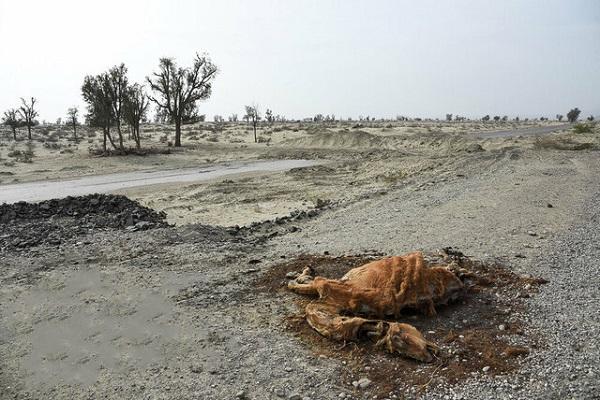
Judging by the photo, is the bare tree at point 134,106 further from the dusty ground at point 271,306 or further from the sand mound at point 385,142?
the dusty ground at point 271,306

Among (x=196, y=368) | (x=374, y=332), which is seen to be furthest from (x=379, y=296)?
(x=196, y=368)

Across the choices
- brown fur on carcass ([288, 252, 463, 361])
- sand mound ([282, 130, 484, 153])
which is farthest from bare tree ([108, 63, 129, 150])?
brown fur on carcass ([288, 252, 463, 361])

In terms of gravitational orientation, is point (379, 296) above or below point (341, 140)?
below

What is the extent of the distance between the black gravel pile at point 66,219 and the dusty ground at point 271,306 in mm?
261

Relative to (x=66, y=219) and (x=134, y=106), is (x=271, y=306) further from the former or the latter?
(x=134, y=106)

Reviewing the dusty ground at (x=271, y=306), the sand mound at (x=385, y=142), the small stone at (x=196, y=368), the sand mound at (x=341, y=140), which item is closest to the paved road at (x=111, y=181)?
the dusty ground at (x=271, y=306)

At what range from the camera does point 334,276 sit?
21.5 ft

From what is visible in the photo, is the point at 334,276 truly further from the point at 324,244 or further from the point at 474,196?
the point at 474,196

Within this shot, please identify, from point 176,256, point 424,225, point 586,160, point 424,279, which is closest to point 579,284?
point 424,279

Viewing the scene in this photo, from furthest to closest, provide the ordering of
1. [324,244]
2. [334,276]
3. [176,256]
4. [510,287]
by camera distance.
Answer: [324,244]
[176,256]
[334,276]
[510,287]

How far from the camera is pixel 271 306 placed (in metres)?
5.81

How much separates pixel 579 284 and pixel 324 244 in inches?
150

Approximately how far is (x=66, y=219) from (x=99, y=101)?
76.3 feet

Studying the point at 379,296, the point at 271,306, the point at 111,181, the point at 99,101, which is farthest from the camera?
the point at 99,101
